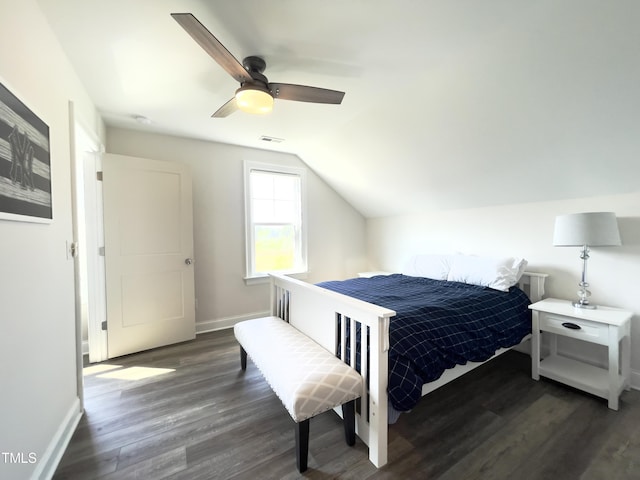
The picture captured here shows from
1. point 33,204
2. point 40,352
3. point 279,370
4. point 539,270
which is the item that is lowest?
point 279,370

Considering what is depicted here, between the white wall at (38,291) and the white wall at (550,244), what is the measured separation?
364 centimetres

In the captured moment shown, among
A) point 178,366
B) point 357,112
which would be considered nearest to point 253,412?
point 178,366

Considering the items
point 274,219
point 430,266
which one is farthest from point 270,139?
point 430,266

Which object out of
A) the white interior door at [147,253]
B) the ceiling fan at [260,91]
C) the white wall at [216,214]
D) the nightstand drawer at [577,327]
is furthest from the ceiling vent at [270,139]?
the nightstand drawer at [577,327]

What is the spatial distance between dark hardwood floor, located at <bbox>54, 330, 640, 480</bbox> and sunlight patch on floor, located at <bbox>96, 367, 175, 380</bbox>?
61mm

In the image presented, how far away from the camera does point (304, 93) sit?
5.77 feet

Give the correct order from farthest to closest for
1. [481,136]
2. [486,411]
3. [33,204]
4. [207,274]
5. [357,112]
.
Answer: [207,274]
[357,112]
[481,136]
[486,411]
[33,204]

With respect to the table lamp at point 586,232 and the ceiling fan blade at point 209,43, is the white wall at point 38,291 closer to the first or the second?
the ceiling fan blade at point 209,43

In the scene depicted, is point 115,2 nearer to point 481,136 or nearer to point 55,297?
point 55,297

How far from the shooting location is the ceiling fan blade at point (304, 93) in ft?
5.60

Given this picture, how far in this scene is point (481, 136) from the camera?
7.39ft

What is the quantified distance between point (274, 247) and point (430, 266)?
2078 mm

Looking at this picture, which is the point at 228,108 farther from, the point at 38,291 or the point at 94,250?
the point at 94,250

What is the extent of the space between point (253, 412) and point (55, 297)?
1.38 metres
